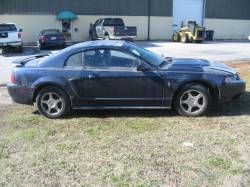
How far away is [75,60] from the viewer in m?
7.04

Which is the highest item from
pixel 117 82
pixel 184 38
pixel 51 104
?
pixel 184 38

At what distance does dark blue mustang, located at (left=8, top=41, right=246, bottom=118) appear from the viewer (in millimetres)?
6785

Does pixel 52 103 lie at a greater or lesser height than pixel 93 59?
lesser

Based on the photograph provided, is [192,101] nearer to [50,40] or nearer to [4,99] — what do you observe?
[4,99]

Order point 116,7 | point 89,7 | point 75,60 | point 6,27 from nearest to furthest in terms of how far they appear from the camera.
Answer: point 75,60
point 6,27
point 89,7
point 116,7

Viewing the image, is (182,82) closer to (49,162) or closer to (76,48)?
(76,48)

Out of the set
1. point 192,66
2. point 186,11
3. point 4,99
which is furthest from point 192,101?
point 186,11

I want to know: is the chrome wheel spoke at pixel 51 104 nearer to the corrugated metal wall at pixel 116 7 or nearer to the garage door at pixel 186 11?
the corrugated metal wall at pixel 116 7

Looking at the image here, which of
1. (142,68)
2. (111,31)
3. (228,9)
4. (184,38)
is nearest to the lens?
(142,68)

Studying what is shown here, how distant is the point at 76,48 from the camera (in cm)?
709

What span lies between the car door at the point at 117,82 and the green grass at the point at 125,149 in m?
0.34

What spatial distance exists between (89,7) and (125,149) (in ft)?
97.1

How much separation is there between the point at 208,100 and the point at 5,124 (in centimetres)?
374

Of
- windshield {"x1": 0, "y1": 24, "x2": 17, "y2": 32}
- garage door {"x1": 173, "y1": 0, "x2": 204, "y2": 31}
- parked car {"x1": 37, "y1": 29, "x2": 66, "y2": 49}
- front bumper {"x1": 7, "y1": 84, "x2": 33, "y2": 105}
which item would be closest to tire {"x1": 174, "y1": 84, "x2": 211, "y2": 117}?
front bumper {"x1": 7, "y1": 84, "x2": 33, "y2": 105}
